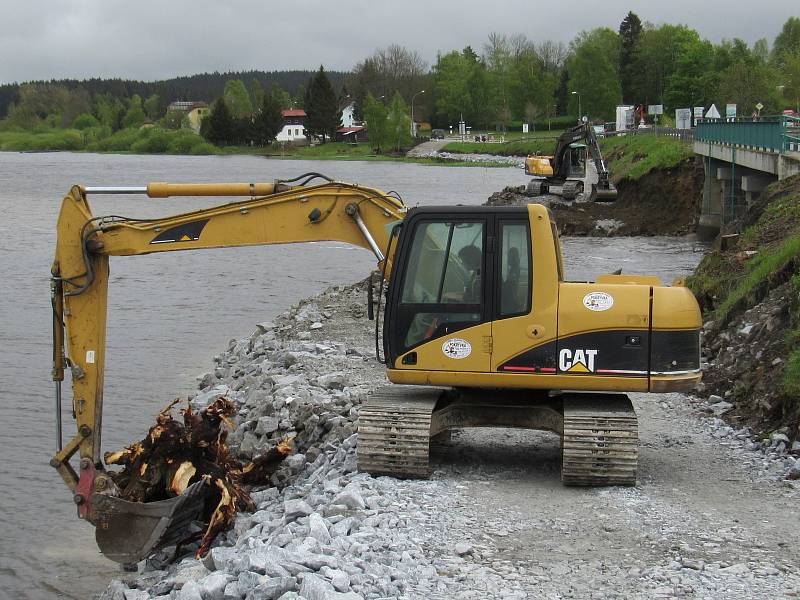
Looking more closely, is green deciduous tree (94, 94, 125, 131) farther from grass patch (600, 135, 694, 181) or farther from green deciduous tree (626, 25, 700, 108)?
grass patch (600, 135, 694, 181)

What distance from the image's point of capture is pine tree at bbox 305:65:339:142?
482 feet

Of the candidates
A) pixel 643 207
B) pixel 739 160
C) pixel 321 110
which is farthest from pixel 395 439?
pixel 321 110

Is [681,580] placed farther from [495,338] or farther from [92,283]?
[92,283]

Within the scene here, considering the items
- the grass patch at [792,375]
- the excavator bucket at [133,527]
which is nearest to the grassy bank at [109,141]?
the grass patch at [792,375]

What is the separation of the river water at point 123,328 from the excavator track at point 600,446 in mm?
4572

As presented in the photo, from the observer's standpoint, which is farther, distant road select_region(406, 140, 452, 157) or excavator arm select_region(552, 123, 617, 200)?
distant road select_region(406, 140, 452, 157)

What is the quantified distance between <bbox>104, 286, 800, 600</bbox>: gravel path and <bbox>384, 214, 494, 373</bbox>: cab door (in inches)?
45.2

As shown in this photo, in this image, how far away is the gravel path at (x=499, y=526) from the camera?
729 centimetres

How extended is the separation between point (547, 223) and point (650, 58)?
118529 millimetres

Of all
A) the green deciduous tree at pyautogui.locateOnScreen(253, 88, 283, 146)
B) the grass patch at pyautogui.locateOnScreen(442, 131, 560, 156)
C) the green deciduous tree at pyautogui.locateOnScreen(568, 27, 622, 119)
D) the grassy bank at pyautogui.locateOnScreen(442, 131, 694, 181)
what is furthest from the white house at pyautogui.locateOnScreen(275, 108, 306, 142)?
the grassy bank at pyautogui.locateOnScreen(442, 131, 694, 181)

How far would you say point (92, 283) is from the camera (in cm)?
976

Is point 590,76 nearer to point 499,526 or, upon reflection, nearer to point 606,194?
point 606,194

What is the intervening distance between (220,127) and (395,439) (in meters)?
144

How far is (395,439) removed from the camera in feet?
30.9
